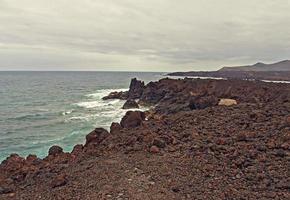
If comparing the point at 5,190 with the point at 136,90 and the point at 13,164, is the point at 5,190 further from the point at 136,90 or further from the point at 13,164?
the point at 136,90

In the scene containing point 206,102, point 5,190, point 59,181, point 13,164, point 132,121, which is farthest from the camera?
point 206,102

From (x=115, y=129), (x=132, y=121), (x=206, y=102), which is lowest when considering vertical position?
(x=115, y=129)

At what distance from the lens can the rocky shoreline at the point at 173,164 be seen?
8.15 m

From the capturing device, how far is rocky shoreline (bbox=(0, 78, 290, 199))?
8.15 m

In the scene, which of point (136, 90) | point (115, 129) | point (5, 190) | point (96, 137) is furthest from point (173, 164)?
point (136, 90)

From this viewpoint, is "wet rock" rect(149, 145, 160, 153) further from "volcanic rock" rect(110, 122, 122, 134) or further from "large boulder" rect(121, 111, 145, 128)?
"large boulder" rect(121, 111, 145, 128)

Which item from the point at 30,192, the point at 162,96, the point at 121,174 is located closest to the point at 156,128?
Result: the point at 121,174

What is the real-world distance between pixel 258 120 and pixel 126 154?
6.33m

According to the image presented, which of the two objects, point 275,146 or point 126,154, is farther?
point 126,154

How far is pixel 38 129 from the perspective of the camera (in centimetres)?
2530

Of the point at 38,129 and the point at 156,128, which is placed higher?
the point at 156,128

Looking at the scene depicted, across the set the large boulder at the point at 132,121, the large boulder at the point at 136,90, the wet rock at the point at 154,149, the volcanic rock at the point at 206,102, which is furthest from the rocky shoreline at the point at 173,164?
the large boulder at the point at 136,90

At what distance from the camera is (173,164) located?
9.86 m

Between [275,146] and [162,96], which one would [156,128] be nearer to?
[275,146]
